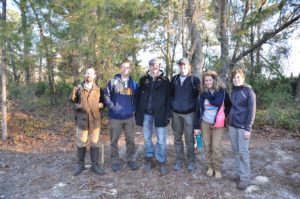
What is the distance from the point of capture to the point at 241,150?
15.7 feet

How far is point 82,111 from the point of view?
17.6 ft

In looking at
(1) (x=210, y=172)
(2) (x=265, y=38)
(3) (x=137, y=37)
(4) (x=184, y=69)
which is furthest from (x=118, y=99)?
Answer: (2) (x=265, y=38)

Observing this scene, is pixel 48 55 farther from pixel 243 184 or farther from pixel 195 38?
pixel 243 184

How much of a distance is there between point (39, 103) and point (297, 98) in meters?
12.5

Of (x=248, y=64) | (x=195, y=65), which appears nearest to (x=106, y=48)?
(x=195, y=65)

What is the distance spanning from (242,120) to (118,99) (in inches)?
89.7

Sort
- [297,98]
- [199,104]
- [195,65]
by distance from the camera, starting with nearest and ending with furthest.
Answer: [199,104] < [195,65] < [297,98]

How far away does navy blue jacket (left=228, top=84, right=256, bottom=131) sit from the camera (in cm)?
460

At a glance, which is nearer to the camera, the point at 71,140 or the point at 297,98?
the point at 71,140

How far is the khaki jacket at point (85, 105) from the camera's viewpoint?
17.5 feet

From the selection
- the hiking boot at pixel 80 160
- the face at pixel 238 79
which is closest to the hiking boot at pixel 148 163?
the hiking boot at pixel 80 160

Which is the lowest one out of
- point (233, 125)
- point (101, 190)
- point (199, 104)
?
point (101, 190)

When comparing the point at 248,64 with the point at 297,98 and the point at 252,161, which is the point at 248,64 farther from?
the point at 252,161

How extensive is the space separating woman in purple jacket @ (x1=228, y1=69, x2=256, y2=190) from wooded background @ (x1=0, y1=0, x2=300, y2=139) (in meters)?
4.05
